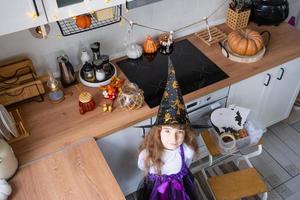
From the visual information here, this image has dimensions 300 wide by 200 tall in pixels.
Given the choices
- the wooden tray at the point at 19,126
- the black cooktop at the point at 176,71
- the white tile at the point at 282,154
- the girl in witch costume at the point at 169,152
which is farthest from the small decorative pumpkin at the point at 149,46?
the white tile at the point at 282,154

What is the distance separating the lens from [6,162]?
1297mm

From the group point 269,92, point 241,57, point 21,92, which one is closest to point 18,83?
point 21,92

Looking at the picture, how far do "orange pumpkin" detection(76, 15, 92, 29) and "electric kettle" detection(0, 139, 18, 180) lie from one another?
657 millimetres

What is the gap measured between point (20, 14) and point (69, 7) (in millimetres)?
193

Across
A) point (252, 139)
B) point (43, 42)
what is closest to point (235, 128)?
point (252, 139)

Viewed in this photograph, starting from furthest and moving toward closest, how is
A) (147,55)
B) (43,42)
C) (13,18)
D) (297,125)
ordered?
1. (297,125)
2. (147,55)
3. (43,42)
4. (13,18)

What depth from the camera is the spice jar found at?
1.59 metres

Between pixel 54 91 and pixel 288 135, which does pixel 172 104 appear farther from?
pixel 288 135

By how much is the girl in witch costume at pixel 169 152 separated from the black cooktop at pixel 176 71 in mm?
267

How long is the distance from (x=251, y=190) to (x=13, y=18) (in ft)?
4.84

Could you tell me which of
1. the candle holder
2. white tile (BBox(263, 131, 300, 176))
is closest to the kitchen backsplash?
the candle holder

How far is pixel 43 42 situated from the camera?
5.53 feet

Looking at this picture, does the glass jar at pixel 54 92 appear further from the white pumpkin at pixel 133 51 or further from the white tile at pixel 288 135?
the white tile at pixel 288 135

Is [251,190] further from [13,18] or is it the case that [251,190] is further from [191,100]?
[13,18]
